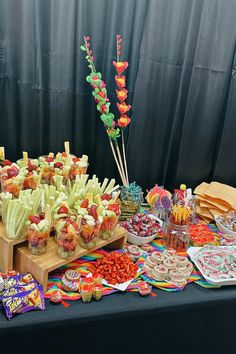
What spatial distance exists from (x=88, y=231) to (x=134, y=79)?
990 mm

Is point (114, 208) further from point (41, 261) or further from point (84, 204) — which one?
point (41, 261)

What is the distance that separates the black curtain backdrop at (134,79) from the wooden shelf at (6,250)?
0.73 meters

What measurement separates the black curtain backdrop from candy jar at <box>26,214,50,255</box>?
74cm

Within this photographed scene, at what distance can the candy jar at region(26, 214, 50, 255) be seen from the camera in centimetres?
133

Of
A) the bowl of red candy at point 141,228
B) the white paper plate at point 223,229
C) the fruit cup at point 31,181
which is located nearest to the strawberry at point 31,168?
the fruit cup at point 31,181

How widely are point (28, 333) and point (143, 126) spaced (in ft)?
4.08

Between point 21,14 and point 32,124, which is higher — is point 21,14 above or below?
above

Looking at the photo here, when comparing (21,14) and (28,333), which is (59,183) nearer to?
(28,333)

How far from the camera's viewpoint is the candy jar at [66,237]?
1346 millimetres

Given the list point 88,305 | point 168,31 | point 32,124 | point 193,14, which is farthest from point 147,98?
point 88,305

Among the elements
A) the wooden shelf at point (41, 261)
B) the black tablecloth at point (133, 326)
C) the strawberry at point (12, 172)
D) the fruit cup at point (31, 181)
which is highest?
the strawberry at point (12, 172)

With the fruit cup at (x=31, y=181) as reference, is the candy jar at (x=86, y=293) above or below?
below

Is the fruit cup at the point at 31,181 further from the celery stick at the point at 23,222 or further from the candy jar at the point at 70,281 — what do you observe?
the candy jar at the point at 70,281

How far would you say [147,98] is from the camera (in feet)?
6.72
